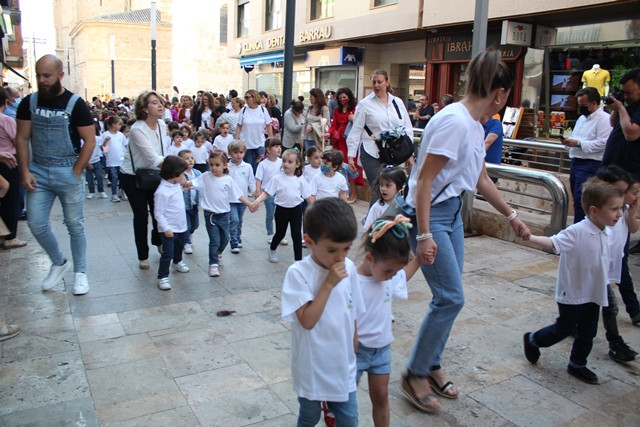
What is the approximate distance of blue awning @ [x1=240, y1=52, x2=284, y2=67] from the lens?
24.4m

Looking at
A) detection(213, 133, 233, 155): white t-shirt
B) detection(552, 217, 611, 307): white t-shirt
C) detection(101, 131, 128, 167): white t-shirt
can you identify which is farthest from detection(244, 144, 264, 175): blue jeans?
detection(552, 217, 611, 307): white t-shirt

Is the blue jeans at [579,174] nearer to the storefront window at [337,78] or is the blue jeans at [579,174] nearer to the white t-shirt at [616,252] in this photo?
the white t-shirt at [616,252]

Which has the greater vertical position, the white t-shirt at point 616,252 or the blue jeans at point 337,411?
the white t-shirt at point 616,252

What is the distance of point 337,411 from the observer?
7.82 feet

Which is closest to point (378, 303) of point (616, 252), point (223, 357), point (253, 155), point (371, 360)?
point (371, 360)

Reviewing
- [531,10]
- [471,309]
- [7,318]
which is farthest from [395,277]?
[531,10]

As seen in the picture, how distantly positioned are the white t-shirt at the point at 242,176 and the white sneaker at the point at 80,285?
7.04 ft

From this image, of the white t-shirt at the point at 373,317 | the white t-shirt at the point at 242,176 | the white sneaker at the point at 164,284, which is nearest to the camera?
the white t-shirt at the point at 373,317

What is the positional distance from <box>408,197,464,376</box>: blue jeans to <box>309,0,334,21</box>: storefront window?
18487mm

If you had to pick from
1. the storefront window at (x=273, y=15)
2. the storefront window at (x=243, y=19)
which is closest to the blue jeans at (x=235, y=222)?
the storefront window at (x=273, y=15)

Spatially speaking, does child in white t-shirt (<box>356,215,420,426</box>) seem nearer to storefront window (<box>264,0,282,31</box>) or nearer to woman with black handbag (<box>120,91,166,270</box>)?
woman with black handbag (<box>120,91,166,270</box>)

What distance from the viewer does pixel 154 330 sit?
13.8ft

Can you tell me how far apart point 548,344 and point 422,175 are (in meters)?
1.61

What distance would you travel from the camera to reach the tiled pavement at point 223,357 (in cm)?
311
